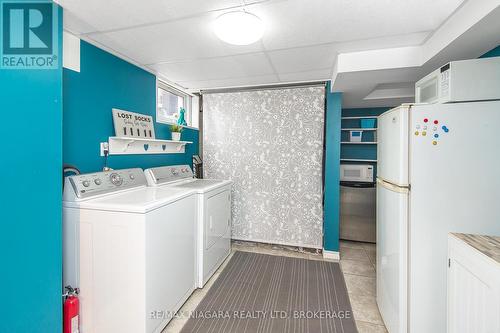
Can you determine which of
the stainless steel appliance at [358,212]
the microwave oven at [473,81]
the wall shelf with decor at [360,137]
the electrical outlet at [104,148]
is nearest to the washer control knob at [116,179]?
the electrical outlet at [104,148]

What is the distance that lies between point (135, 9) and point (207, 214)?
1.73 meters

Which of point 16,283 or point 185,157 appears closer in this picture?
point 16,283

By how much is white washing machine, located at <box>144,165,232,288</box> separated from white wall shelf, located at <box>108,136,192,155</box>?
0.23 metres

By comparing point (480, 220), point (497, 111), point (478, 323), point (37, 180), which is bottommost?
point (478, 323)

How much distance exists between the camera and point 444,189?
1.46 meters

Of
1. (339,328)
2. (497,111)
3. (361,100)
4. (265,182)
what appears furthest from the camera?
(361,100)

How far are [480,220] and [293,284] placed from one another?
1.60 metres

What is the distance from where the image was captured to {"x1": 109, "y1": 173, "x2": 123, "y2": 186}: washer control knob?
6.48ft

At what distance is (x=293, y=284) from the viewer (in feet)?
7.83

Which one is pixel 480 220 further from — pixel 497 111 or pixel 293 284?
pixel 293 284

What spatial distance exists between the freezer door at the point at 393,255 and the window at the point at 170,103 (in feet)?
8.30

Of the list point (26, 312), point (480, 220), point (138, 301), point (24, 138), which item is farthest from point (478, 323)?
point (24, 138)
